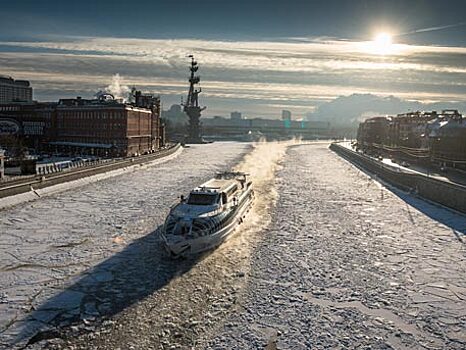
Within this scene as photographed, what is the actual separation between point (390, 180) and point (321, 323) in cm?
3708

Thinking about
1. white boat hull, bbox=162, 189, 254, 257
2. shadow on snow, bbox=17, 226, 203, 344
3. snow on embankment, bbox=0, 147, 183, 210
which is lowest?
shadow on snow, bbox=17, 226, 203, 344

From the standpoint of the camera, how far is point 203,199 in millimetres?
24422

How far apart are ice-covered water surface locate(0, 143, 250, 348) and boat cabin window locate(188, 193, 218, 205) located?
244 centimetres

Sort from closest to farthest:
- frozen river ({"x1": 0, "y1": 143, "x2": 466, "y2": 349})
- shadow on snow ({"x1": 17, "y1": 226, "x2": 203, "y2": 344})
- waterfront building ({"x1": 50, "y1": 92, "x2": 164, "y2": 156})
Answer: frozen river ({"x1": 0, "y1": 143, "x2": 466, "y2": 349})
shadow on snow ({"x1": 17, "y1": 226, "x2": 203, "y2": 344})
waterfront building ({"x1": 50, "y1": 92, "x2": 164, "y2": 156})

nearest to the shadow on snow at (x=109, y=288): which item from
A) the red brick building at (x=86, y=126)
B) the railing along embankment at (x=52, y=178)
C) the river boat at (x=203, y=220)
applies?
the river boat at (x=203, y=220)

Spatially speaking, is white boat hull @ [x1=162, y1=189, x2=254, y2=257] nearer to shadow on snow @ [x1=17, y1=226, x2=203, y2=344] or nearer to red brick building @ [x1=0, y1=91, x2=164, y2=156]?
shadow on snow @ [x1=17, y1=226, x2=203, y2=344]

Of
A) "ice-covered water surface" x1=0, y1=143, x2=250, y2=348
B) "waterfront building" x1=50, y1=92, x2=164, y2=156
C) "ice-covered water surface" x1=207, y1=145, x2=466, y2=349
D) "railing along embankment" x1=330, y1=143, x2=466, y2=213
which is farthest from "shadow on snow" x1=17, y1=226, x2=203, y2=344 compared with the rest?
"waterfront building" x1=50, y1=92, x2=164, y2=156

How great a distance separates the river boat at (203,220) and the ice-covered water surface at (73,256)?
141cm

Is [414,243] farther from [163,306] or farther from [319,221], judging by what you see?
[163,306]

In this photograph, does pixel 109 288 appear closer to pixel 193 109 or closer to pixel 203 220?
pixel 203 220

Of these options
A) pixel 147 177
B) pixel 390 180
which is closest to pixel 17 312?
pixel 147 177

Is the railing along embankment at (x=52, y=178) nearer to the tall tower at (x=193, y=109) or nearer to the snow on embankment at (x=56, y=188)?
the snow on embankment at (x=56, y=188)

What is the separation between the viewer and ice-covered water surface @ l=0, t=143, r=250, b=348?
15.4m

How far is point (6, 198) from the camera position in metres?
31.9
